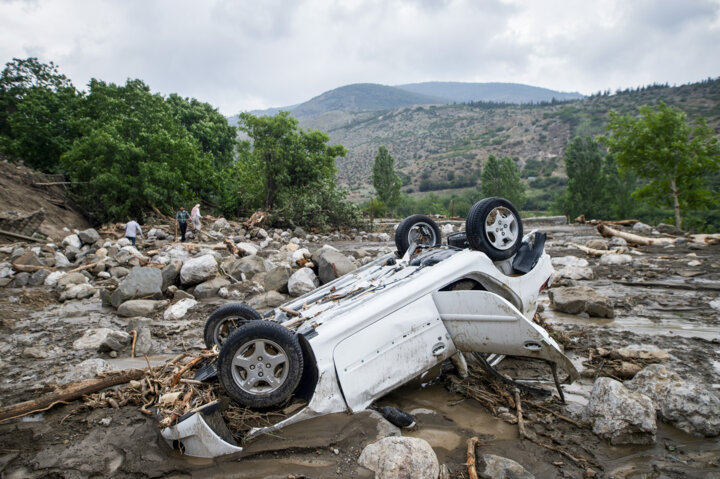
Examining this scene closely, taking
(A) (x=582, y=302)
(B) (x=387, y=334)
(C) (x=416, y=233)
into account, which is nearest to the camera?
(B) (x=387, y=334)

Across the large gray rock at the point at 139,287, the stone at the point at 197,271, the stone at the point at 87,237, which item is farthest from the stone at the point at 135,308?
the stone at the point at 87,237

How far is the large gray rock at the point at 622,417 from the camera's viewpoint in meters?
2.83

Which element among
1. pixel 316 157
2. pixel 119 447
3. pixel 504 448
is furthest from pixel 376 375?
pixel 316 157

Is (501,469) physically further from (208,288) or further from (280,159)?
(280,159)

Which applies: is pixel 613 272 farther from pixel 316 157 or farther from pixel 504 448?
pixel 316 157

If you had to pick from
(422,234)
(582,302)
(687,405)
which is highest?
(422,234)

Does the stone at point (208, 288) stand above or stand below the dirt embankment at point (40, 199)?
below

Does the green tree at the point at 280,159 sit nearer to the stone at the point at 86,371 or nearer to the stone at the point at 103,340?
the stone at the point at 103,340

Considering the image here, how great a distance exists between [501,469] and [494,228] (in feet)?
6.78

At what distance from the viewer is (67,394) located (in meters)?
3.51

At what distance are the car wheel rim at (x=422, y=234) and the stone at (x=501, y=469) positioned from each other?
2840 millimetres

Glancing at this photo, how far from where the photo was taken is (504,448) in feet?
9.26

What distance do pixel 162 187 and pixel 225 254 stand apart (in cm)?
965

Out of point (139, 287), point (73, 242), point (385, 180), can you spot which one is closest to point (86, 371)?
point (139, 287)
